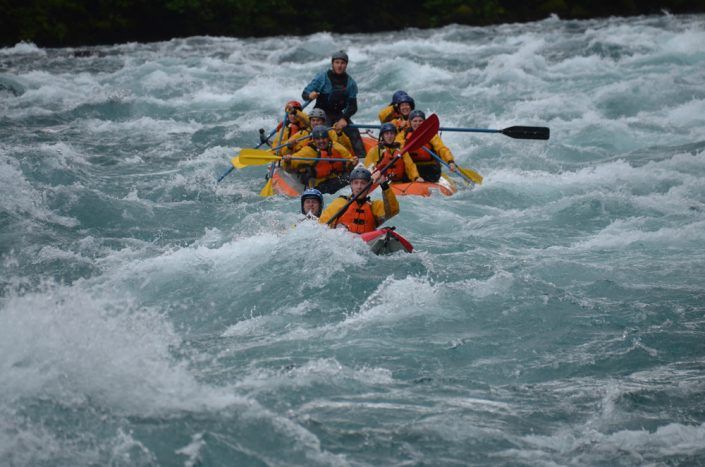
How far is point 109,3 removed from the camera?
25359 millimetres

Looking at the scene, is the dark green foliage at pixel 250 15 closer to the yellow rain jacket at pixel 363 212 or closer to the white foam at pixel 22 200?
the white foam at pixel 22 200

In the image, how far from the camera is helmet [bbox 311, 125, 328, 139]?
1065 cm

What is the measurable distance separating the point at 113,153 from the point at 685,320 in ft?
29.6

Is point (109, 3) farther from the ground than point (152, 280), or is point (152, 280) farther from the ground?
point (109, 3)

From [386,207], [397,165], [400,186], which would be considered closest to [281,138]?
[397,165]

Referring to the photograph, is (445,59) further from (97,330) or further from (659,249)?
(97,330)

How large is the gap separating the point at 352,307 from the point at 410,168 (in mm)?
3632

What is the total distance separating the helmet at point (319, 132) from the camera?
10648mm

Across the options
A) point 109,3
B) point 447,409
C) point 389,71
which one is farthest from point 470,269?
point 109,3

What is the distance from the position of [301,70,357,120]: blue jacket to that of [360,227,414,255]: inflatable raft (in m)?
4.12

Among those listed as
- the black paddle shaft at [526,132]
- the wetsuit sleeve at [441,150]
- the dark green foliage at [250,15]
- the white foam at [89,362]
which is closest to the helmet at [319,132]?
the wetsuit sleeve at [441,150]

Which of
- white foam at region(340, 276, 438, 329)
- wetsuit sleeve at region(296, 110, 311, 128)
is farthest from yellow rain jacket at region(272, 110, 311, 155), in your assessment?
white foam at region(340, 276, 438, 329)

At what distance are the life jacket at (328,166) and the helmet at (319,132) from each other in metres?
0.24

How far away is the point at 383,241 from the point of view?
7.90 meters
